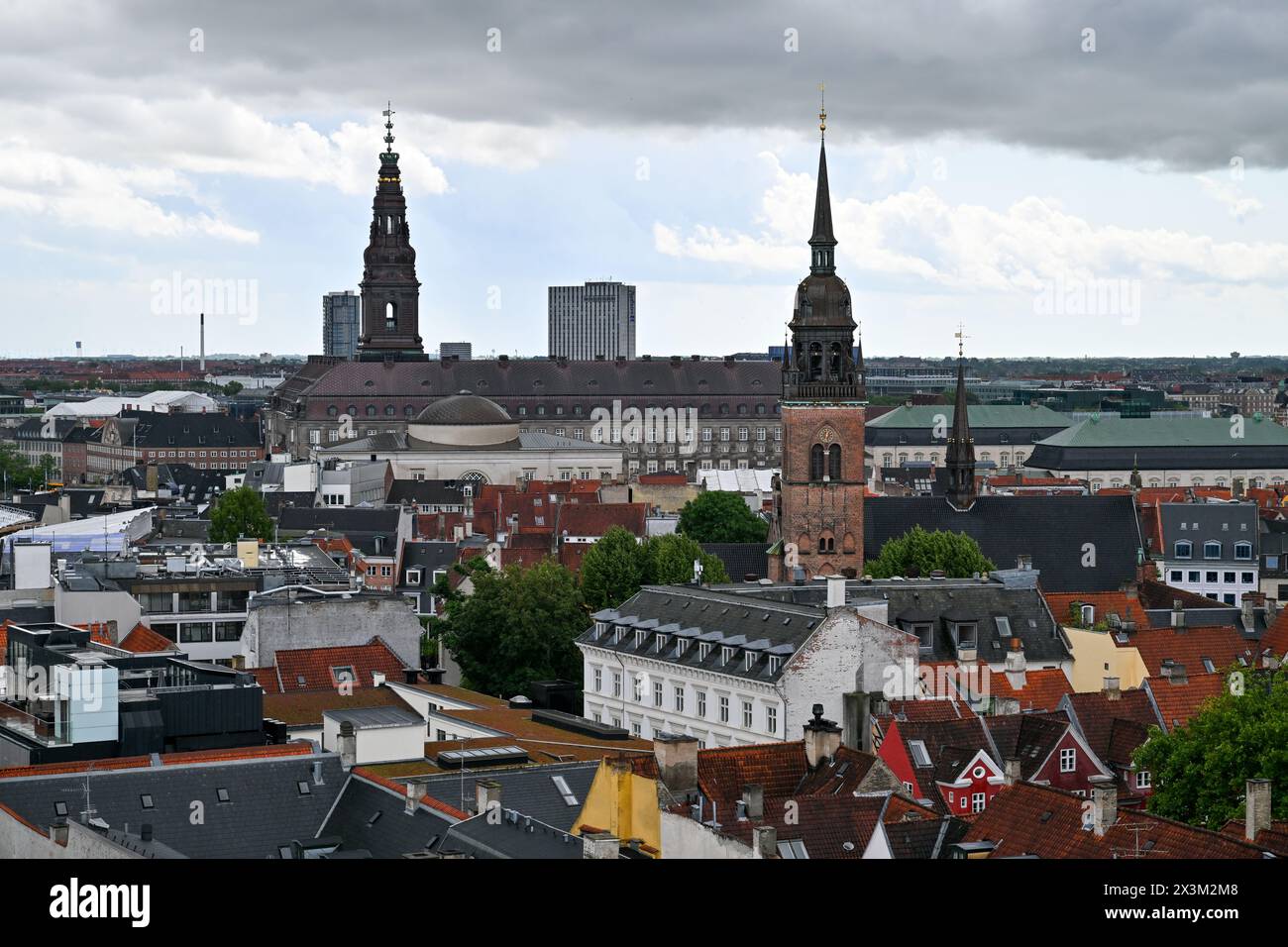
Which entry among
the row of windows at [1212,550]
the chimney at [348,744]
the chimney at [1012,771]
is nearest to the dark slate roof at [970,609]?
the chimney at [1012,771]

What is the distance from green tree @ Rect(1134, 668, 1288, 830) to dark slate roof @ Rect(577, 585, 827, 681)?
12.8 meters

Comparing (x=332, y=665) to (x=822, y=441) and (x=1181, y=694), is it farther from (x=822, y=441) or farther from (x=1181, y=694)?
(x=822, y=441)

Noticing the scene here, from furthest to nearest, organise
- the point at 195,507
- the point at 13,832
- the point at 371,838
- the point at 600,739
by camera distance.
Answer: the point at 195,507 < the point at 600,739 < the point at 371,838 < the point at 13,832

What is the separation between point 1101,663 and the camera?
57.5 meters

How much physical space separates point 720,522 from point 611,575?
28804 mm

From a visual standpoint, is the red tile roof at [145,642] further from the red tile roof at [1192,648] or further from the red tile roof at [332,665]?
the red tile roof at [1192,648]

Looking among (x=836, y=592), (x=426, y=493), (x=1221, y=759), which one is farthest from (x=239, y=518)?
(x=1221, y=759)

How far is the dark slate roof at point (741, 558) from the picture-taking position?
9019 centimetres

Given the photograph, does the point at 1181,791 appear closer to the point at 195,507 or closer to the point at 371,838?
the point at 371,838

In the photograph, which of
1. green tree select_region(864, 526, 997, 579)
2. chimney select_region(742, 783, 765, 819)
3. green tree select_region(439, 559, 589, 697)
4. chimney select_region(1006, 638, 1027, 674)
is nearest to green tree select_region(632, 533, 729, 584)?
green tree select_region(864, 526, 997, 579)
